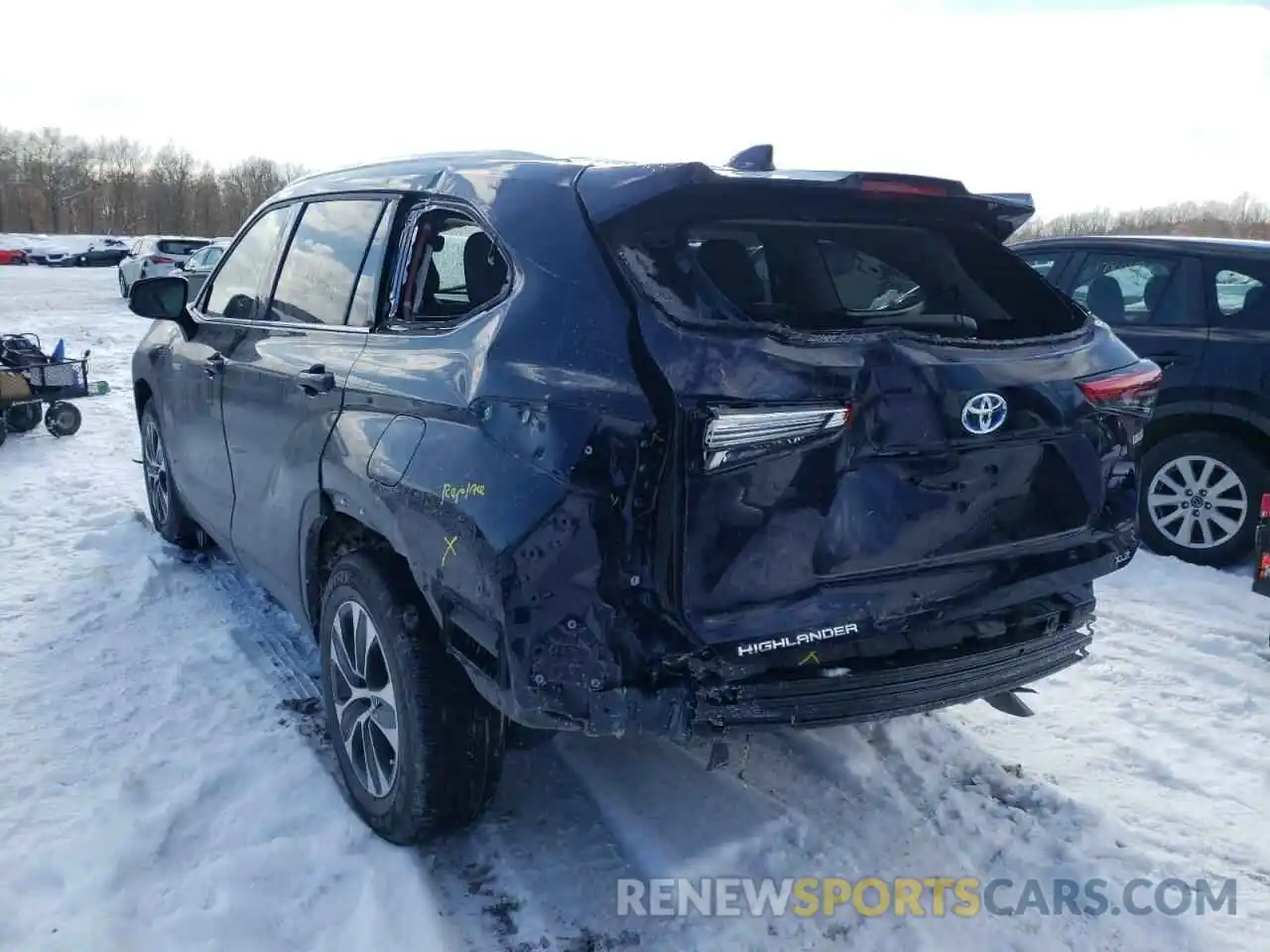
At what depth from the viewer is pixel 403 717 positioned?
106 inches

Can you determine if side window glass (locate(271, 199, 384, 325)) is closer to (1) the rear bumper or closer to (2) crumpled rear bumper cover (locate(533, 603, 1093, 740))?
(1) the rear bumper

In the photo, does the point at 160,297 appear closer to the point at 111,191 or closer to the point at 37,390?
the point at 37,390

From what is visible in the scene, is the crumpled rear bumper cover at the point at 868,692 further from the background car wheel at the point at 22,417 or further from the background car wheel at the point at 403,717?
the background car wheel at the point at 22,417

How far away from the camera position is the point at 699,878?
9.10 ft

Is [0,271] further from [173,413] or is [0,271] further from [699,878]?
[699,878]

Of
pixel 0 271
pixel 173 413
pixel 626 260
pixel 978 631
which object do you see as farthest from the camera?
pixel 0 271

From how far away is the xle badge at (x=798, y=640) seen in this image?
232cm

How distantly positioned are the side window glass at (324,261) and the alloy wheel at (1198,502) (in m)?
4.74

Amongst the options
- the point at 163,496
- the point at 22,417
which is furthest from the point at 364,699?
the point at 22,417

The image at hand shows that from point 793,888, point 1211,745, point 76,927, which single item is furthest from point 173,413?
point 1211,745

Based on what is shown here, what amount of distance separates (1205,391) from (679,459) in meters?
4.61

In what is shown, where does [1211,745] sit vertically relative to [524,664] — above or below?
below

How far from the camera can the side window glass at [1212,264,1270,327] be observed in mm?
5484

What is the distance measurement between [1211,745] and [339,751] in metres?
3.06
